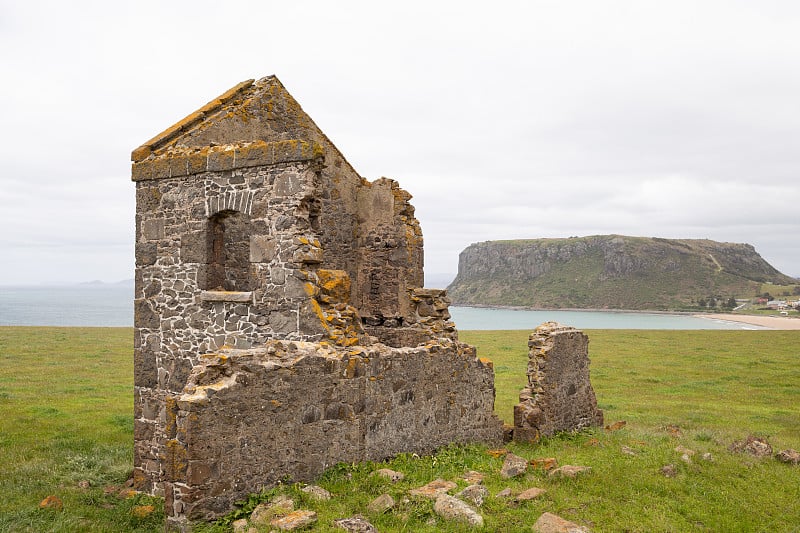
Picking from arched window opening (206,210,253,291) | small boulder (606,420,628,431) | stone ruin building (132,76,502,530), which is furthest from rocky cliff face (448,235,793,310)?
arched window opening (206,210,253,291)

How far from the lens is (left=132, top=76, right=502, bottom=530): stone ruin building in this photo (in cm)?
891

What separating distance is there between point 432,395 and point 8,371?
73.2 feet

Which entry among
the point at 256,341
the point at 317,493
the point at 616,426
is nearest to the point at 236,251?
the point at 256,341

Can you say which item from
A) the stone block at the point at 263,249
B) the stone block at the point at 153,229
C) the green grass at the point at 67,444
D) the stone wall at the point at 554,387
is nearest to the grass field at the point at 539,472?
the green grass at the point at 67,444

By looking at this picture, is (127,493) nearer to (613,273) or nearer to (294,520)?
(294,520)

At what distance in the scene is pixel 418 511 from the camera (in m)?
8.49

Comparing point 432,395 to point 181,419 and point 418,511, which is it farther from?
point 181,419

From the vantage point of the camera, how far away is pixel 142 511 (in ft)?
36.1

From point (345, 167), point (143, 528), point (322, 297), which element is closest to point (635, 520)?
point (322, 297)

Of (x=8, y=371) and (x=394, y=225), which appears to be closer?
(x=394, y=225)

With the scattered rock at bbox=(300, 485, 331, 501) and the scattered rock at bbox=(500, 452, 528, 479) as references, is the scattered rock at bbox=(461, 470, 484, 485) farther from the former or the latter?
the scattered rock at bbox=(300, 485, 331, 501)

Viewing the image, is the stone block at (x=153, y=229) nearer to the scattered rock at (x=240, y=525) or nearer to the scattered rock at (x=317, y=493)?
the scattered rock at (x=317, y=493)

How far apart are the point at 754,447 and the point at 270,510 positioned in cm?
991

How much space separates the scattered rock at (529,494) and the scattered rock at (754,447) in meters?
6.05
